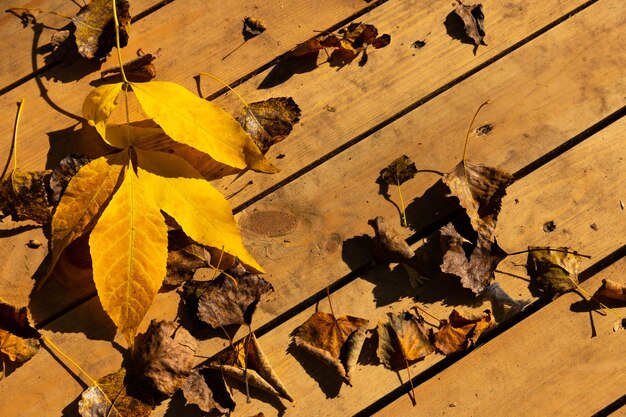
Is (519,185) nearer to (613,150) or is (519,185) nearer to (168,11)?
(613,150)

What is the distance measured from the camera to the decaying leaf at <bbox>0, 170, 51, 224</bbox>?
1771mm

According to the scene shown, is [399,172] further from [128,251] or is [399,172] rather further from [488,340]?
[128,251]

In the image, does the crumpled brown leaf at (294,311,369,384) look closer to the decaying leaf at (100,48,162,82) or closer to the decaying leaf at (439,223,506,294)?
the decaying leaf at (439,223,506,294)

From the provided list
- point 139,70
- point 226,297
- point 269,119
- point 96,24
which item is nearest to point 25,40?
point 96,24

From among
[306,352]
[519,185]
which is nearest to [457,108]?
[519,185]

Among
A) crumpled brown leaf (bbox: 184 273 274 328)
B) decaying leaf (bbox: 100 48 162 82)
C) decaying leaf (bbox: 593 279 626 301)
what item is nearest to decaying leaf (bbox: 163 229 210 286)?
crumpled brown leaf (bbox: 184 273 274 328)

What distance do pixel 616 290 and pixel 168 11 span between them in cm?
142

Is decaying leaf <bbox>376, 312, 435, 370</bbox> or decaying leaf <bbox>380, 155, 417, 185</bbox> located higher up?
decaying leaf <bbox>380, 155, 417, 185</bbox>

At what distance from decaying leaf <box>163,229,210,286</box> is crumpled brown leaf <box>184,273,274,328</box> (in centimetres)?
3

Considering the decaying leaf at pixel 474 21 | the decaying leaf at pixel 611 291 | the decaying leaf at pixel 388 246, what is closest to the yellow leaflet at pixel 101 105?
the decaying leaf at pixel 388 246

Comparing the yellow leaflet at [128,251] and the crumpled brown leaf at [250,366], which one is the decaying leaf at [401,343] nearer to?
the crumpled brown leaf at [250,366]

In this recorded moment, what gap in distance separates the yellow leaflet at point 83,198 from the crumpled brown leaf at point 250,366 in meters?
0.47

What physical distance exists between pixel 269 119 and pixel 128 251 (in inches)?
21.3

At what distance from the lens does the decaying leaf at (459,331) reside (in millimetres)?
1763
